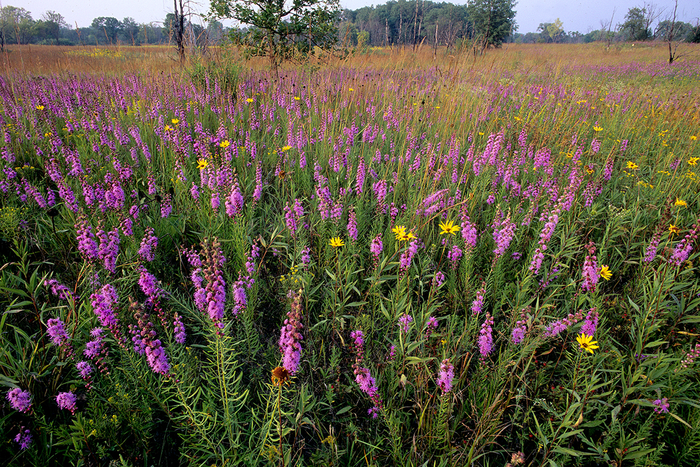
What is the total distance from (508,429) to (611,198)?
2.98 meters

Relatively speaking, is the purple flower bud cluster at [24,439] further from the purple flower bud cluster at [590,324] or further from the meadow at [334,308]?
the purple flower bud cluster at [590,324]

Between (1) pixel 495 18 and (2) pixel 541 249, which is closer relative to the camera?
(2) pixel 541 249

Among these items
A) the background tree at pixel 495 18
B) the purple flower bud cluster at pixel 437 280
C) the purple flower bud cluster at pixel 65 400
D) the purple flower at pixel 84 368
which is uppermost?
the background tree at pixel 495 18

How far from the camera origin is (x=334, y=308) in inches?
→ 75.2

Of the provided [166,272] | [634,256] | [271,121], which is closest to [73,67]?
[271,121]

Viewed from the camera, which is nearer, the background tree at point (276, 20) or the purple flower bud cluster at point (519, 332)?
the purple flower bud cluster at point (519, 332)

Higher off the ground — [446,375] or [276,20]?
[276,20]

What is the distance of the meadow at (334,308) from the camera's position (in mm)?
1345

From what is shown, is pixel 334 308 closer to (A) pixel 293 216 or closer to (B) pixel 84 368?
(A) pixel 293 216

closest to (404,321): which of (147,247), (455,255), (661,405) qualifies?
(455,255)

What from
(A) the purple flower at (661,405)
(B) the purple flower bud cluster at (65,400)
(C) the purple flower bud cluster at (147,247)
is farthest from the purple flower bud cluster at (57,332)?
(A) the purple flower at (661,405)

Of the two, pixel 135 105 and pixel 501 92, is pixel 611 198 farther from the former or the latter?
pixel 135 105

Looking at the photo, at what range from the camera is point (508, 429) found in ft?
5.06

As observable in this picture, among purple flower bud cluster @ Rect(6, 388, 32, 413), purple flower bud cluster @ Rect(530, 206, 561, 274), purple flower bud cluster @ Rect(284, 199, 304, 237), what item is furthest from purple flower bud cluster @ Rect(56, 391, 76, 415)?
purple flower bud cluster @ Rect(530, 206, 561, 274)
